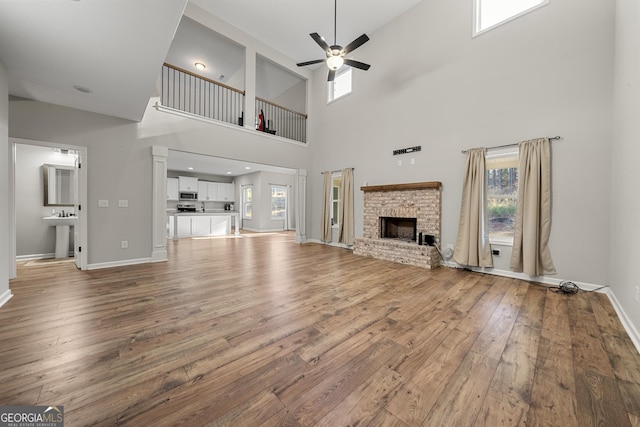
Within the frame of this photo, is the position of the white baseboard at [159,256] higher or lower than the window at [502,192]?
lower

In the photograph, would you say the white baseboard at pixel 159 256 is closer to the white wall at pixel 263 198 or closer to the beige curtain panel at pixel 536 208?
the white wall at pixel 263 198

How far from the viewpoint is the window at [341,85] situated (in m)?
6.44

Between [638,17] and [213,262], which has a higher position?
[638,17]

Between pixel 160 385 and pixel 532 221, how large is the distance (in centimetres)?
452

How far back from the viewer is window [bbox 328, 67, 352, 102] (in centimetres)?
644

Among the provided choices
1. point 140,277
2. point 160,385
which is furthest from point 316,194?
point 160,385

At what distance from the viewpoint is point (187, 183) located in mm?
9750

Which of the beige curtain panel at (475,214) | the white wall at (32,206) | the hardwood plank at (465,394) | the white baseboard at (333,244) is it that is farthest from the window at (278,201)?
the hardwood plank at (465,394)

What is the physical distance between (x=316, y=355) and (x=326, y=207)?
5.30 metres

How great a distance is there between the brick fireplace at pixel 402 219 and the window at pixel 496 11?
2759 millimetres

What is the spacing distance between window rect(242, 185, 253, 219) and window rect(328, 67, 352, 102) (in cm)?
558

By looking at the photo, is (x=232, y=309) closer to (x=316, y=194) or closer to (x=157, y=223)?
(x=157, y=223)

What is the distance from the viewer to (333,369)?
4.98 feet

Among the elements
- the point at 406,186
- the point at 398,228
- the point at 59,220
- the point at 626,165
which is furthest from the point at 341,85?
the point at 59,220
